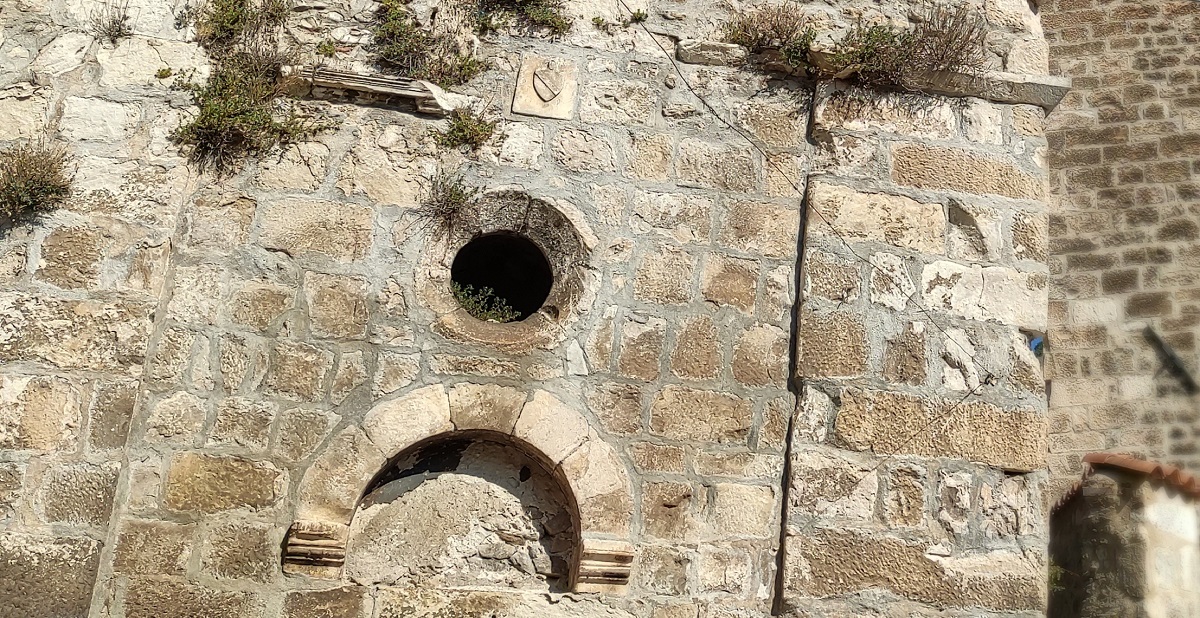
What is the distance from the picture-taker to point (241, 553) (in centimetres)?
356

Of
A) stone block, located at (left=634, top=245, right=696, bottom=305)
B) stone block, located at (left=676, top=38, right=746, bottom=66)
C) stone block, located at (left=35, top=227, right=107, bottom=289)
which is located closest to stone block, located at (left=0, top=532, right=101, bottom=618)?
stone block, located at (left=35, top=227, right=107, bottom=289)

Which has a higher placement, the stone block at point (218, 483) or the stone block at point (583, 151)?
the stone block at point (583, 151)

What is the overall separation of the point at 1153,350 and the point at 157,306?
21.7 ft

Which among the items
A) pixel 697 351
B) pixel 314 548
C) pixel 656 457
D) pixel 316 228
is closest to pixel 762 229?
pixel 697 351

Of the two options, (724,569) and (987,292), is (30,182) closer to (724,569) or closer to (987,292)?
(724,569)

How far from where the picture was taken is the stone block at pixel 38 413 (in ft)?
11.6

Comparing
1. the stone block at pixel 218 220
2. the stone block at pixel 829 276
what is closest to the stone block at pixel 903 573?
the stone block at pixel 829 276

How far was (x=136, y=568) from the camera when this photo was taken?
3508mm

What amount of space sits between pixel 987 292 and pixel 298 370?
2.87m

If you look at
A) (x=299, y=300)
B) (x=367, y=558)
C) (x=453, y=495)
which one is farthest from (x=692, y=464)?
(x=299, y=300)

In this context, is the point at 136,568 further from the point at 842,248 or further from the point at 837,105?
the point at 837,105

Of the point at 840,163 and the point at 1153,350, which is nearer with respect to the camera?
the point at 840,163

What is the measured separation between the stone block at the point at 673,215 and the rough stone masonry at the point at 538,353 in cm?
2

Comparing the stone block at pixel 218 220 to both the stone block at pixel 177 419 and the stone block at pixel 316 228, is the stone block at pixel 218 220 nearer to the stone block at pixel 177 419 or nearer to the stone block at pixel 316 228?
the stone block at pixel 316 228
